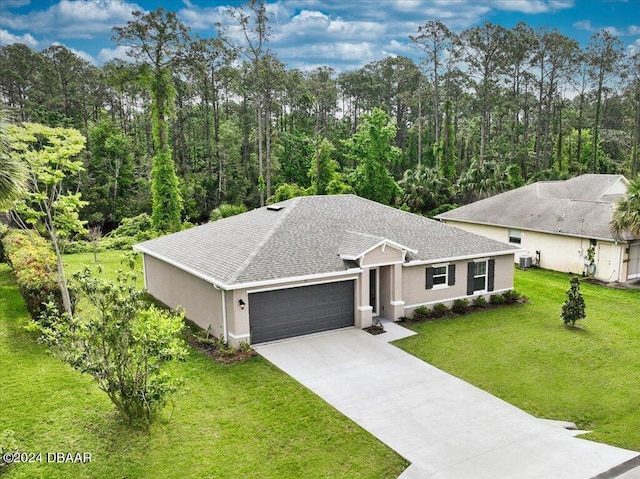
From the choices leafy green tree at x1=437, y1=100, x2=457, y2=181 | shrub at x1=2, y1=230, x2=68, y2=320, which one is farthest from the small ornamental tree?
leafy green tree at x1=437, y1=100, x2=457, y2=181

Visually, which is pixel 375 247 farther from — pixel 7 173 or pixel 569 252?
pixel 569 252

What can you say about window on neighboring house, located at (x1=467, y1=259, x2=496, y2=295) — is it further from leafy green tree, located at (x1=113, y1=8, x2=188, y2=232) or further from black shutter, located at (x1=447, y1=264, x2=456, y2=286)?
leafy green tree, located at (x1=113, y1=8, x2=188, y2=232)

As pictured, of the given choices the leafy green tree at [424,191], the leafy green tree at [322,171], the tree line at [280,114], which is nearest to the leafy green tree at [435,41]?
the tree line at [280,114]

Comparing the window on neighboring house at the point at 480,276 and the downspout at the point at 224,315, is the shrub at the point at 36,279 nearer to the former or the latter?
the downspout at the point at 224,315

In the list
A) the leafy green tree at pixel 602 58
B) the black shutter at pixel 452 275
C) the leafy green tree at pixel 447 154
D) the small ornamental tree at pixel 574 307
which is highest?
the leafy green tree at pixel 602 58

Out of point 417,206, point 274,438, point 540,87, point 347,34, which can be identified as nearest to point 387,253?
point 274,438

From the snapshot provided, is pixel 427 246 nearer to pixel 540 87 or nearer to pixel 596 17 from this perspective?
pixel 540 87

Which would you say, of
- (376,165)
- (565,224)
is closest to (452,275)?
(565,224)
